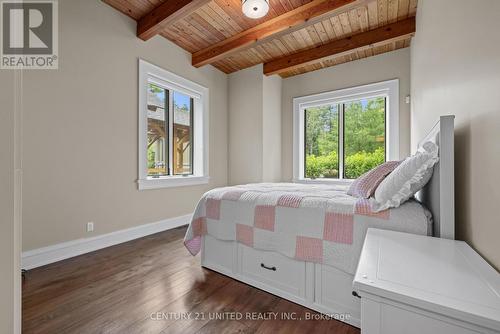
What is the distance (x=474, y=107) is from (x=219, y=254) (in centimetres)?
190

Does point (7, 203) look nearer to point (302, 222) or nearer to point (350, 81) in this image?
point (302, 222)

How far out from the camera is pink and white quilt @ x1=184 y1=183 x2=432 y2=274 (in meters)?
1.26

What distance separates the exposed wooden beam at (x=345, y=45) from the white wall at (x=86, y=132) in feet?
6.08

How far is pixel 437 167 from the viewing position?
3.98 feet

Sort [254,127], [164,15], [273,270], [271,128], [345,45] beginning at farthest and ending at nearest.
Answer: [271,128] → [254,127] → [345,45] → [164,15] → [273,270]

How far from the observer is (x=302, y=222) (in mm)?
1499

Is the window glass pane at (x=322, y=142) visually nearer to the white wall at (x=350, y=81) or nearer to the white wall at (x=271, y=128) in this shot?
the white wall at (x=350, y=81)

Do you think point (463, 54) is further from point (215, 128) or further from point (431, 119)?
point (215, 128)

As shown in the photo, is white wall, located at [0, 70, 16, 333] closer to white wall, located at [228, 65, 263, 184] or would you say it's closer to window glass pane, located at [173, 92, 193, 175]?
window glass pane, located at [173, 92, 193, 175]

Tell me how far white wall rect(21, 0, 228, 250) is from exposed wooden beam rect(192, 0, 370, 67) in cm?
67

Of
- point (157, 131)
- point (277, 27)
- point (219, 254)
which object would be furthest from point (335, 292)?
point (157, 131)

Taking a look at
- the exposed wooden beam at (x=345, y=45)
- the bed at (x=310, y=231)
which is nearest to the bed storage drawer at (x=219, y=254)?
the bed at (x=310, y=231)

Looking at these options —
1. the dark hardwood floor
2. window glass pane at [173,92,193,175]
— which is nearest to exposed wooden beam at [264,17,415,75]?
window glass pane at [173,92,193,175]

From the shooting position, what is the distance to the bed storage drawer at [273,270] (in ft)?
5.02
